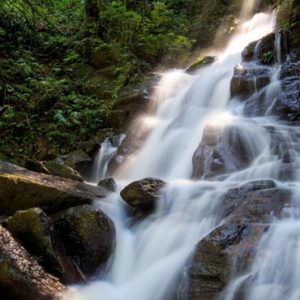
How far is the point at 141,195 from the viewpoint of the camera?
5.77m

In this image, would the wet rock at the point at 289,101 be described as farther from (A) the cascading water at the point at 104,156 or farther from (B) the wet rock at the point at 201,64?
(B) the wet rock at the point at 201,64

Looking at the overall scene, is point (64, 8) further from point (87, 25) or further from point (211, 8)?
point (211, 8)

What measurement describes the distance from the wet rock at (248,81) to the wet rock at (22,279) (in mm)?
6332

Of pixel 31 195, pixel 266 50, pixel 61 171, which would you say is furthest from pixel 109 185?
pixel 266 50

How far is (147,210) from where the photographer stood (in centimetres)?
586

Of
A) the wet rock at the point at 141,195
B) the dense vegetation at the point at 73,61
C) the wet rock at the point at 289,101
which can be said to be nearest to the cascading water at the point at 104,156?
the dense vegetation at the point at 73,61

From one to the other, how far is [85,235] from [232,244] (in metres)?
1.72

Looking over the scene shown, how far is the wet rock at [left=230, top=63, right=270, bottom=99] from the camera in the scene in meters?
8.94

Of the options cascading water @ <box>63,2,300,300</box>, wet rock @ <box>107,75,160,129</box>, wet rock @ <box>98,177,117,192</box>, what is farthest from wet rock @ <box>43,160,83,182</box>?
wet rock @ <box>107,75,160,129</box>

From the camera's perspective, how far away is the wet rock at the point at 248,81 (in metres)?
8.94

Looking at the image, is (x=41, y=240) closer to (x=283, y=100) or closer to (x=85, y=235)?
(x=85, y=235)

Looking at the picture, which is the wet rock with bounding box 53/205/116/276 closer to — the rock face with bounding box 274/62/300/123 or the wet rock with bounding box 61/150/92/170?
the wet rock with bounding box 61/150/92/170

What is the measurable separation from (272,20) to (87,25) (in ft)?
19.9

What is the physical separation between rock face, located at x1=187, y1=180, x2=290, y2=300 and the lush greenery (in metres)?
5.52
